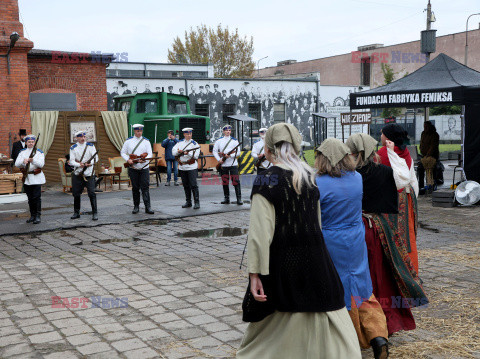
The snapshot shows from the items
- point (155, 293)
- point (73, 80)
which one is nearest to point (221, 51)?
point (73, 80)

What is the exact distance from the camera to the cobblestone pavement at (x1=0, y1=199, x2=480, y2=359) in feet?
15.1

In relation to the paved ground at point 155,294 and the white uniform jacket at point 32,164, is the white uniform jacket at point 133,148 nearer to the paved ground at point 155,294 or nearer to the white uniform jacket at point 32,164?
the white uniform jacket at point 32,164

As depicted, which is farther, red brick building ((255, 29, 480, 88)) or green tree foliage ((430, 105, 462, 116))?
red brick building ((255, 29, 480, 88))

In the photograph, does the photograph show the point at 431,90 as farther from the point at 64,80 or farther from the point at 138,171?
the point at 64,80

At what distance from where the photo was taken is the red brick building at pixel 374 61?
48.9 metres

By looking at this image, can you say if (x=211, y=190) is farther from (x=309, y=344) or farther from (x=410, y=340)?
(x=309, y=344)

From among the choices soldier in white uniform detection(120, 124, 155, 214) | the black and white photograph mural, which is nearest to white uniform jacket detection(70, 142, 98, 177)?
soldier in white uniform detection(120, 124, 155, 214)

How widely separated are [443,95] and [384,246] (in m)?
9.11

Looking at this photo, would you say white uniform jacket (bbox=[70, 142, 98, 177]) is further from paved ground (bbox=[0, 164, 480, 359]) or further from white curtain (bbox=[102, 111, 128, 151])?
white curtain (bbox=[102, 111, 128, 151])

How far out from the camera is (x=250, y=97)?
3688cm

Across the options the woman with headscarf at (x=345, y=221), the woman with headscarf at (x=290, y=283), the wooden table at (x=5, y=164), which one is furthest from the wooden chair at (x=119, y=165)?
the woman with headscarf at (x=290, y=283)

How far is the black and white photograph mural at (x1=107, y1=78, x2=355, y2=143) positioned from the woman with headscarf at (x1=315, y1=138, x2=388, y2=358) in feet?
95.3

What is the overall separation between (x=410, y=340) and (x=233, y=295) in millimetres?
2031

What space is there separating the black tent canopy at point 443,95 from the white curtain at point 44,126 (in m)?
11.1
